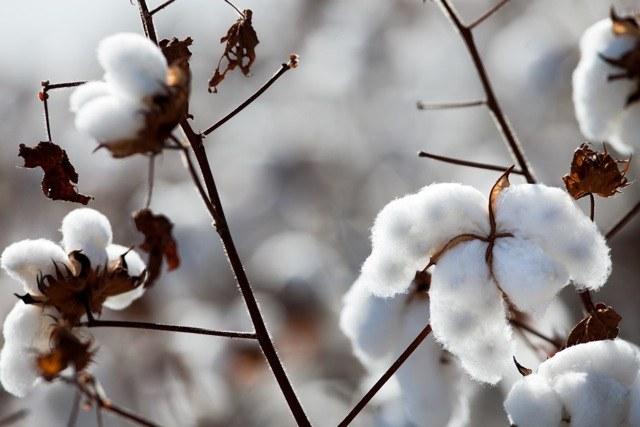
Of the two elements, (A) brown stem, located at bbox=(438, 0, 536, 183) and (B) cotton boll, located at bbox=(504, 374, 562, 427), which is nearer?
(B) cotton boll, located at bbox=(504, 374, 562, 427)

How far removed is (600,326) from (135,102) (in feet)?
2.11

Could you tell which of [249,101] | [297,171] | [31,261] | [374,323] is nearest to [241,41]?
[249,101]

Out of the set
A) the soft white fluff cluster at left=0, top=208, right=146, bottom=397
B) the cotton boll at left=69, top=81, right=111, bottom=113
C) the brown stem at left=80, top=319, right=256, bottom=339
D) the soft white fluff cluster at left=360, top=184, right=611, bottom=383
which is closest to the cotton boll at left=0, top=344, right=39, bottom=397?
the soft white fluff cluster at left=0, top=208, right=146, bottom=397

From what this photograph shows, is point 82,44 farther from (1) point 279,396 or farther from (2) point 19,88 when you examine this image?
(1) point 279,396

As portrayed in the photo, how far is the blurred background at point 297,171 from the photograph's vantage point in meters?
3.84

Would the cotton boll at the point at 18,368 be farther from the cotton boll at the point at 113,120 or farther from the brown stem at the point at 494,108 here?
the brown stem at the point at 494,108

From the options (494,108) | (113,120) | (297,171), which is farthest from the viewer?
(297,171)

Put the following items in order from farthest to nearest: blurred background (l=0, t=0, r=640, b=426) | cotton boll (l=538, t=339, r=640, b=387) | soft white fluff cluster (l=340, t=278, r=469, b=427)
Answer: blurred background (l=0, t=0, r=640, b=426), soft white fluff cluster (l=340, t=278, r=469, b=427), cotton boll (l=538, t=339, r=640, b=387)

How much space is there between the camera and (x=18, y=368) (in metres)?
1.37

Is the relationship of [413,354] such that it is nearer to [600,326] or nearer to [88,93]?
[600,326]

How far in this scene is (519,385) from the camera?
1.25 meters

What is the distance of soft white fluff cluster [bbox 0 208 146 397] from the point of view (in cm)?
136

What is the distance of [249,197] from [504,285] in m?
4.62

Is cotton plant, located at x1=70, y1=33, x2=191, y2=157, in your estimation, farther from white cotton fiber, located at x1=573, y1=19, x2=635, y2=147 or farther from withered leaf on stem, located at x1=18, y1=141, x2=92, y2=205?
white cotton fiber, located at x1=573, y1=19, x2=635, y2=147
